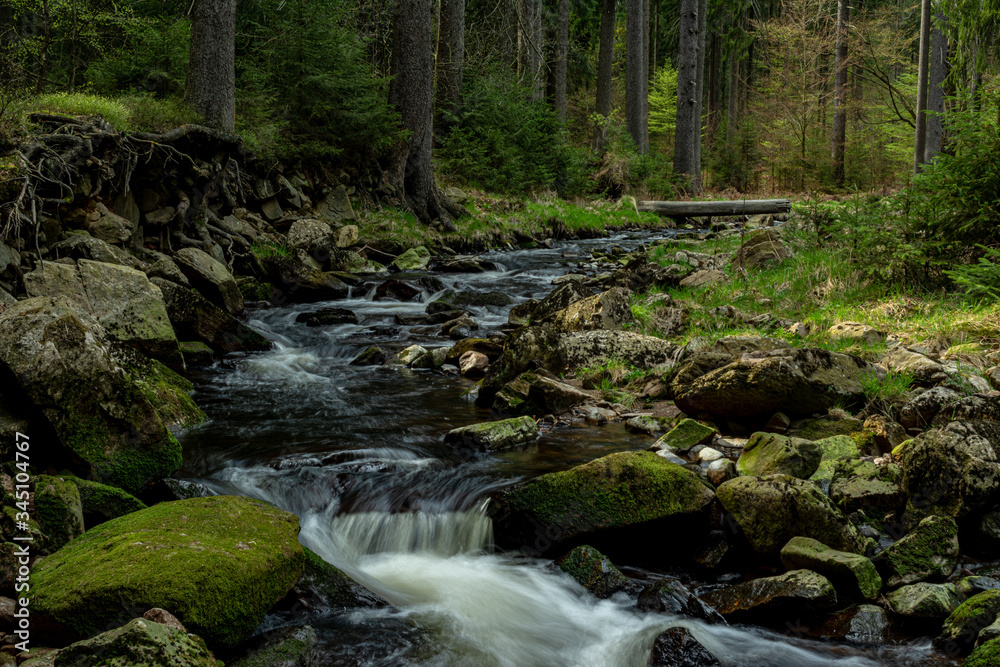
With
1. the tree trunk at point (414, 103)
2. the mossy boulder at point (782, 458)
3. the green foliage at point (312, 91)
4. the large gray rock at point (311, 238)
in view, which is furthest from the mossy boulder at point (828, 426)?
the tree trunk at point (414, 103)

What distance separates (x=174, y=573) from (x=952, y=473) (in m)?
4.19

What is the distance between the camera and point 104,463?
4.27 meters

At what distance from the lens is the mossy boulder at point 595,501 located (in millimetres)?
→ 4234

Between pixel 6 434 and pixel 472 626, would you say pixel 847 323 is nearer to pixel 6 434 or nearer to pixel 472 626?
pixel 472 626

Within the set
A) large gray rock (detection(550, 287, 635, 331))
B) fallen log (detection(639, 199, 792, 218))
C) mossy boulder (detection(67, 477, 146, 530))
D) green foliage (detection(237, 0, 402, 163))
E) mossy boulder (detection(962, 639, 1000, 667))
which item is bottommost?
mossy boulder (detection(962, 639, 1000, 667))

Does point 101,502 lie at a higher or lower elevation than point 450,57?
lower

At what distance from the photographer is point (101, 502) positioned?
383cm

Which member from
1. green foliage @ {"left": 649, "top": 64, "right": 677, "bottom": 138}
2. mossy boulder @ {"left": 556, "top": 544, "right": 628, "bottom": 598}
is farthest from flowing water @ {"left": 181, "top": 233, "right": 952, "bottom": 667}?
green foliage @ {"left": 649, "top": 64, "right": 677, "bottom": 138}

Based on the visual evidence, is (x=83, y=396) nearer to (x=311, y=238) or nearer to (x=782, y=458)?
(x=782, y=458)

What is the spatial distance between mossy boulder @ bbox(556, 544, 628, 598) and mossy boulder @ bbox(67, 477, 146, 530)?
8.19ft

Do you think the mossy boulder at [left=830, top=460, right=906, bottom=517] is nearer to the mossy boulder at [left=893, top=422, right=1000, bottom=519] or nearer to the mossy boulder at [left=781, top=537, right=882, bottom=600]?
the mossy boulder at [left=893, top=422, right=1000, bottom=519]

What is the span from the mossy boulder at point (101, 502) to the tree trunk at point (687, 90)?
78.5 feet

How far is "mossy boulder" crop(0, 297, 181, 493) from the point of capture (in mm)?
4199

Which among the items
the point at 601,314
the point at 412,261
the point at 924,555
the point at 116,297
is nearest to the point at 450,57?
the point at 412,261
